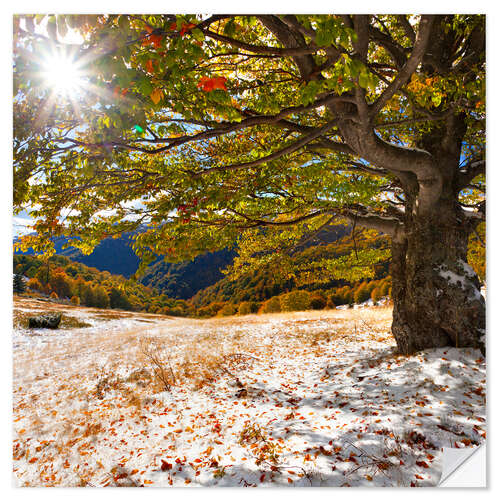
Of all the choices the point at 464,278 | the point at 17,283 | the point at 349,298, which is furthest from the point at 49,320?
the point at 349,298

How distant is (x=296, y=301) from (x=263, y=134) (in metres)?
11.7

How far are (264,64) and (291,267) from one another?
377 cm

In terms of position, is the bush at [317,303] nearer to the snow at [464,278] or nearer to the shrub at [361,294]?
the shrub at [361,294]

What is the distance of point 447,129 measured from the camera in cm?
379

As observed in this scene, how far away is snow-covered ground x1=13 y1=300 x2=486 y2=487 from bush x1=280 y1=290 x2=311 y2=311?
884cm

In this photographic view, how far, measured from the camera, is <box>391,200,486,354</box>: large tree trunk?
3.56 m

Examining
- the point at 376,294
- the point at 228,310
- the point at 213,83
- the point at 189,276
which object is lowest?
the point at 228,310

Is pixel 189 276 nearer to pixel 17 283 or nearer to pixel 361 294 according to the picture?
pixel 17 283

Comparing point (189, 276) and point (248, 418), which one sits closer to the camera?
point (248, 418)

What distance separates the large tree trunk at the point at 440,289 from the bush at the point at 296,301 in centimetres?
1028

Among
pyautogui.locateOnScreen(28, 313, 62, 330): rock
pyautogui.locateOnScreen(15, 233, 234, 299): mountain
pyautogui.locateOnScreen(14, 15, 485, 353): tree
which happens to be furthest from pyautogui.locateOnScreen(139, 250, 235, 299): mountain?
pyautogui.locateOnScreen(14, 15, 485, 353): tree

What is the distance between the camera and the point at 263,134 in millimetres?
4043

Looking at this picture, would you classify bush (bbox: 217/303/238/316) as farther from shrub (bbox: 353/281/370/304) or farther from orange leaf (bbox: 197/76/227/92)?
orange leaf (bbox: 197/76/227/92)
